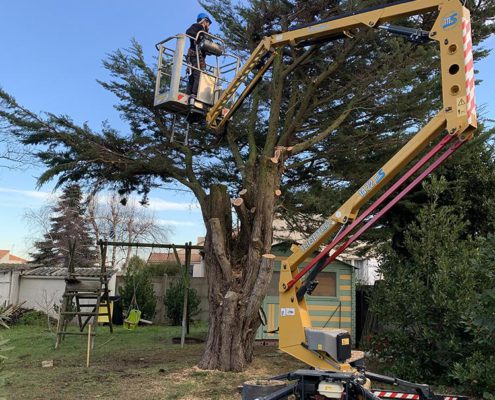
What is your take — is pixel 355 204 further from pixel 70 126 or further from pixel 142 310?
pixel 142 310

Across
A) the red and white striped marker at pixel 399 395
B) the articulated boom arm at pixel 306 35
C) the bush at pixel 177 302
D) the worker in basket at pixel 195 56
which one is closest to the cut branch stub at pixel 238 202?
the articulated boom arm at pixel 306 35

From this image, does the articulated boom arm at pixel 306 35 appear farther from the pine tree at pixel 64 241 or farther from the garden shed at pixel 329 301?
the pine tree at pixel 64 241

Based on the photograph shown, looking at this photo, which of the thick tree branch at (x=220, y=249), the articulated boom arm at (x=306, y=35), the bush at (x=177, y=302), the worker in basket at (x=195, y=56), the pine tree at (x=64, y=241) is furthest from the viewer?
the pine tree at (x=64, y=241)

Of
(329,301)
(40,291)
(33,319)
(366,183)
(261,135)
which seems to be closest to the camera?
(366,183)

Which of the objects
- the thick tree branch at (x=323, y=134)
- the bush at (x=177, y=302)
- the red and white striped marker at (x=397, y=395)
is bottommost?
the red and white striped marker at (x=397, y=395)

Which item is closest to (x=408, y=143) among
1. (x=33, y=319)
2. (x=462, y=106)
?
(x=462, y=106)

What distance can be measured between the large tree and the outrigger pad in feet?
9.00

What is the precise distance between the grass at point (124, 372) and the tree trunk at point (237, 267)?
472 millimetres

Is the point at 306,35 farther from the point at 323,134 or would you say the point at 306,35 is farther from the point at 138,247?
the point at 138,247

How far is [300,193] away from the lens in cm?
962

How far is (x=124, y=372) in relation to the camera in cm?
880

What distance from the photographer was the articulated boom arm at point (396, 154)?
548 cm

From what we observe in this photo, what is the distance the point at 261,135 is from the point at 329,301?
536 cm

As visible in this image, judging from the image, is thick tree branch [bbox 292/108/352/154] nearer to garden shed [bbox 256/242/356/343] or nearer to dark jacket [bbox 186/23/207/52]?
dark jacket [bbox 186/23/207/52]
